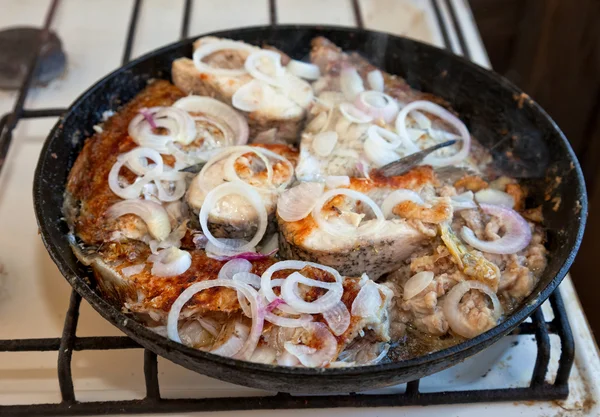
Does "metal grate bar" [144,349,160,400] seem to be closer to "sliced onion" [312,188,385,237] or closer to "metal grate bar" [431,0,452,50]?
"sliced onion" [312,188,385,237]

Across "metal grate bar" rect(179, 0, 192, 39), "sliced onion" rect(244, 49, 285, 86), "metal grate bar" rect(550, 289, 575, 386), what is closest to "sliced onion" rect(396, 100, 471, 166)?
"sliced onion" rect(244, 49, 285, 86)

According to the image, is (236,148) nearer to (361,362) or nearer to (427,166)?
(427,166)

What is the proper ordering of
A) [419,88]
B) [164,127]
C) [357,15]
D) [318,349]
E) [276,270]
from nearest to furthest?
[318,349], [276,270], [164,127], [419,88], [357,15]

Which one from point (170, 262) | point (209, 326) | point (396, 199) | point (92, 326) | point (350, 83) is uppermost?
point (350, 83)

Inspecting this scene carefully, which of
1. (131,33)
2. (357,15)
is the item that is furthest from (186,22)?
(357,15)

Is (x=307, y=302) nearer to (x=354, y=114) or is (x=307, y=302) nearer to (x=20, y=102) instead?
(x=354, y=114)

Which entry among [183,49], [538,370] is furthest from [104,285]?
[538,370]

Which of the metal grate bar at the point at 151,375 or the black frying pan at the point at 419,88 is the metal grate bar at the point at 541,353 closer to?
the black frying pan at the point at 419,88
